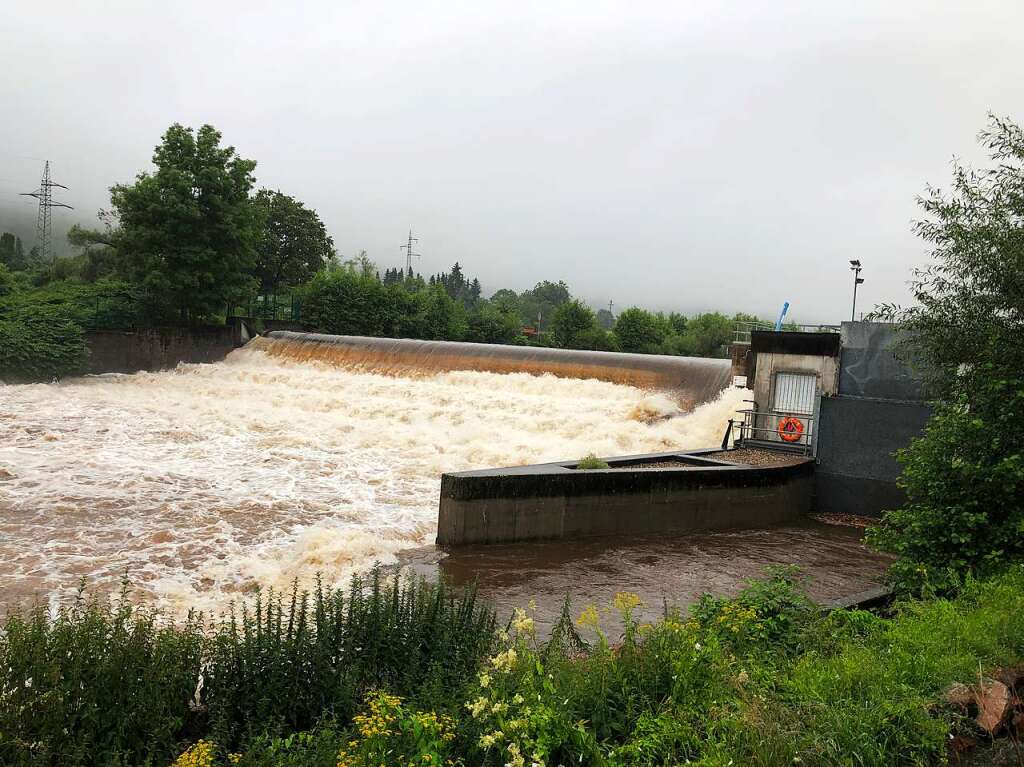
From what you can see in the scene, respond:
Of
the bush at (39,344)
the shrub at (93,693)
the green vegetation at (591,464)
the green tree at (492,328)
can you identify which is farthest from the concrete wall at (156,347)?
the shrub at (93,693)

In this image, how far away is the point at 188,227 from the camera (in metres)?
33.6

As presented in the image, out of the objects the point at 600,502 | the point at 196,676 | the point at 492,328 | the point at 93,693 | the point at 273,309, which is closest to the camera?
the point at 93,693

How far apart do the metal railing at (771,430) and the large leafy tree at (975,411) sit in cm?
771

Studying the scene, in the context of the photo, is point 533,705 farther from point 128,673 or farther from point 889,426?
point 889,426

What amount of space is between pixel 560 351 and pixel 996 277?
17149 millimetres

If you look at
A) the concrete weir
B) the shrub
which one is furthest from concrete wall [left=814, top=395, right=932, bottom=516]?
the shrub

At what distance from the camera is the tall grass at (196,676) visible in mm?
4234

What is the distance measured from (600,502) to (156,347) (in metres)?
25.2

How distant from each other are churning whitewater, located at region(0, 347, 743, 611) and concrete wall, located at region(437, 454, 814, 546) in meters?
0.98

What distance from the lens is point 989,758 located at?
13.2 feet

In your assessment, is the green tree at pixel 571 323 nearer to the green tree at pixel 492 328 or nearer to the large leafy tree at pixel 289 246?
the green tree at pixel 492 328

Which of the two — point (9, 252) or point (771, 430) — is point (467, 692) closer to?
point (771, 430)

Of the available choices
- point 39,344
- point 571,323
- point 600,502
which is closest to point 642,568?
point 600,502

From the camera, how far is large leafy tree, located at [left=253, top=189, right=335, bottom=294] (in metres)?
52.2
